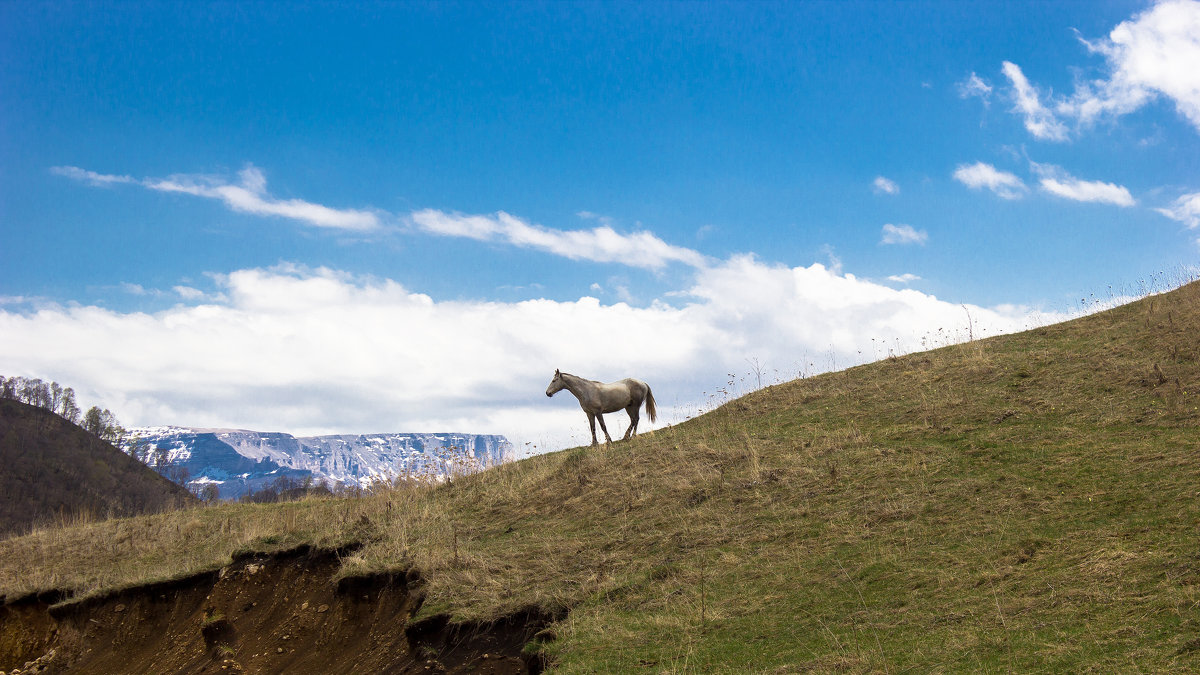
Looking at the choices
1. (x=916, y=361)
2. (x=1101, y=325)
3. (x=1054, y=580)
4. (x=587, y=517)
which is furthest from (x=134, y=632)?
(x=1101, y=325)

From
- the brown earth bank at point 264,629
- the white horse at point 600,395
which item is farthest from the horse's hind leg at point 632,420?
the brown earth bank at point 264,629

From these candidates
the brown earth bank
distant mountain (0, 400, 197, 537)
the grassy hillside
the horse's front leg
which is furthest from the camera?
distant mountain (0, 400, 197, 537)

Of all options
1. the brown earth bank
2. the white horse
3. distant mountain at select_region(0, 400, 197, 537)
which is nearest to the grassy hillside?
the brown earth bank

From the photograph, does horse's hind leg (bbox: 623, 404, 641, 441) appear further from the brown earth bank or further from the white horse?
the brown earth bank

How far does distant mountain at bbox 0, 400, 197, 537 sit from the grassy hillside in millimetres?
105046

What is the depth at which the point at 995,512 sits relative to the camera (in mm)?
11594

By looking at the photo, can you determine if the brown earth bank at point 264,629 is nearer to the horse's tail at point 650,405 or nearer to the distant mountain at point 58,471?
the horse's tail at point 650,405

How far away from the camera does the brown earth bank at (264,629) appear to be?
491 inches

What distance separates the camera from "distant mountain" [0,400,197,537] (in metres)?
112

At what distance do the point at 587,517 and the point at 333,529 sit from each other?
6559 mm

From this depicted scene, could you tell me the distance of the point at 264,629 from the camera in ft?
53.3

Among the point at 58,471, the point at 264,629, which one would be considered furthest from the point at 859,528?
the point at 58,471

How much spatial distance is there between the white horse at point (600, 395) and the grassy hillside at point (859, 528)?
178 cm

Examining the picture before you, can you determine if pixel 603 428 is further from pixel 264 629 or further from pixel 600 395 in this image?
pixel 264 629
